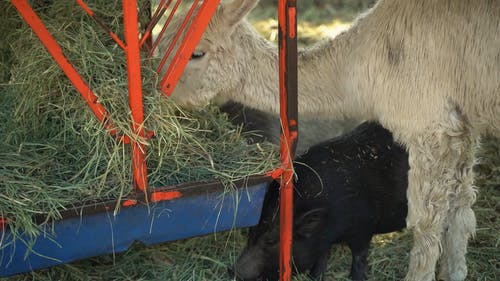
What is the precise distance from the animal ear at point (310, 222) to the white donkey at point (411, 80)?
544 millimetres

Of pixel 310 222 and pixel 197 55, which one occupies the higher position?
pixel 197 55

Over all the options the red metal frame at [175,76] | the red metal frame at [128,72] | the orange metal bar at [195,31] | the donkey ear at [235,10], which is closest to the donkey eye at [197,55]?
the donkey ear at [235,10]

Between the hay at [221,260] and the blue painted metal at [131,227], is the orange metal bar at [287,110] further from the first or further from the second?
the hay at [221,260]

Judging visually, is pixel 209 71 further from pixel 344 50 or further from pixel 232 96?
pixel 344 50

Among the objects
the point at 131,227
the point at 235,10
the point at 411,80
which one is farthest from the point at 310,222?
the point at 235,10

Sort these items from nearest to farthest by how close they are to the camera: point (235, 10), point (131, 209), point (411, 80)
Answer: point (131, 209)
point (411, 80)
point (235, 10)

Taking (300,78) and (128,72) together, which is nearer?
(128,72)

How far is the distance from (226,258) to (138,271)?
0.62 meters

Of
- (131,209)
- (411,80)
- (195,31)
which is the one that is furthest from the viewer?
(411,80)

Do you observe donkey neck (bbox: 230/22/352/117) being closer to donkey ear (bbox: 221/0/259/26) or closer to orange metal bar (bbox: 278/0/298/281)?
donkey ear (bbox: 221/0/259/26)

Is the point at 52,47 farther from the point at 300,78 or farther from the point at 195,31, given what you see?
the point at 300,78

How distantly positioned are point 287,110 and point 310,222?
3.00ft

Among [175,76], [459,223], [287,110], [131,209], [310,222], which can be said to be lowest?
[459,223]

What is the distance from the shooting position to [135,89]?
3.21 metres
